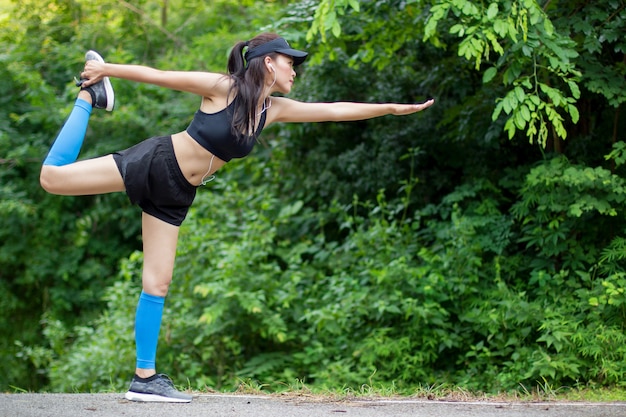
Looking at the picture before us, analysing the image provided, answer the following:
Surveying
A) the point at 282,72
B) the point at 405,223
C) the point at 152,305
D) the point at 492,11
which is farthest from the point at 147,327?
the point at 405,223

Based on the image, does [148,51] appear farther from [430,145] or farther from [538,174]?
[538,174]

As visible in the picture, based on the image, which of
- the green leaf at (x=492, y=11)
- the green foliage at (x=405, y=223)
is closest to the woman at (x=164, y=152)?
the green foliage at (x=405, y=223)

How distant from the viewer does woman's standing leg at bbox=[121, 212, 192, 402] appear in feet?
12.3

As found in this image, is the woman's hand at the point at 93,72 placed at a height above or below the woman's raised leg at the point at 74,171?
above

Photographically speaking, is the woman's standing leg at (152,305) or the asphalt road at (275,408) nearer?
the asphalt road at (275,408)

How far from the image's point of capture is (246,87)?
3.61 meters

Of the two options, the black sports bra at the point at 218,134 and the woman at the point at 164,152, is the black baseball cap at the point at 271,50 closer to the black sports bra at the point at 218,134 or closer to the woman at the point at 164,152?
the woman at the point at 164,152

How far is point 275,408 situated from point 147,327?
788 millimetres

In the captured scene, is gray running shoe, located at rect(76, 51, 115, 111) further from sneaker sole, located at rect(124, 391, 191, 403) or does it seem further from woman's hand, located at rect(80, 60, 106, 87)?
sneaker sole, located at rect(124, 391, 191, 403)

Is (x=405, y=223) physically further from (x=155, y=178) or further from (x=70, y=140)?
(x=70, y=140)

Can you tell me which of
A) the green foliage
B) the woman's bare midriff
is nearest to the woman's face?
the woman's bare midriff

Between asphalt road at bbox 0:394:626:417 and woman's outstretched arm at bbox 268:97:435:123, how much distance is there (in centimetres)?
152

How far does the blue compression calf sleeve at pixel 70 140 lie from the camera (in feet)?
11.7

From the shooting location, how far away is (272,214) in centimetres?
863
